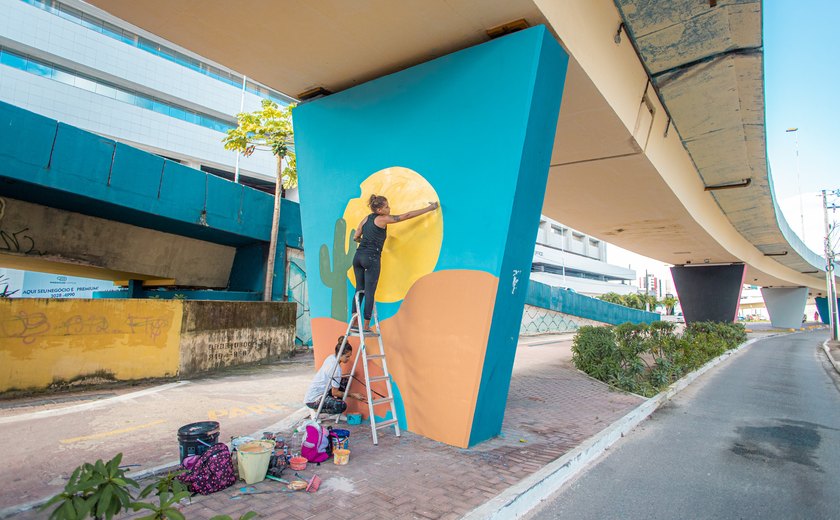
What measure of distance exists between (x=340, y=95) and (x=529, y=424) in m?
5.65

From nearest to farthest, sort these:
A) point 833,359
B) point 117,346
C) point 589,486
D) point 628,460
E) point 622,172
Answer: point 589,486 → point 628,460 → point 117,346 → point 622,172 → point 833,359

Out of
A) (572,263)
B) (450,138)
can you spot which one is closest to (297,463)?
(450,138)

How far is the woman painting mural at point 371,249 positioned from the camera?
568 cm

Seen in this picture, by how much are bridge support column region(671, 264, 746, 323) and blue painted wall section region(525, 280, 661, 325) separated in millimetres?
3857

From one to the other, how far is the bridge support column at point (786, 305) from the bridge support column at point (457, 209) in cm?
5205

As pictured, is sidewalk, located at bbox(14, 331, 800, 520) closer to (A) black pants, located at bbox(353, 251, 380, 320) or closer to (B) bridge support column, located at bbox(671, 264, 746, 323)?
(A) black pants, located at bbox(353, 251, 380, 320)

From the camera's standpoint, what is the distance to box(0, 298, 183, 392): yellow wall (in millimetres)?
7359

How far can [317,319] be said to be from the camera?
6922mm

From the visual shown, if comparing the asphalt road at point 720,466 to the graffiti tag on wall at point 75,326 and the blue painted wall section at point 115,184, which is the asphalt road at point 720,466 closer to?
the graffiti tag on wall at point 75,326

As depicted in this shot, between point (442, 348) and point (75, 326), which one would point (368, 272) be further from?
point (75, 326)

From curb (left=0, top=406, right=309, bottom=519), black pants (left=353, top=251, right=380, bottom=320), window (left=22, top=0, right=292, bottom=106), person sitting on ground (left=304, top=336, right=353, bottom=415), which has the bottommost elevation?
curb (left=0, top=406, right=309, bottom=519)

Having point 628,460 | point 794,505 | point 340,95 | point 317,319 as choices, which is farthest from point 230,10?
point 794,505

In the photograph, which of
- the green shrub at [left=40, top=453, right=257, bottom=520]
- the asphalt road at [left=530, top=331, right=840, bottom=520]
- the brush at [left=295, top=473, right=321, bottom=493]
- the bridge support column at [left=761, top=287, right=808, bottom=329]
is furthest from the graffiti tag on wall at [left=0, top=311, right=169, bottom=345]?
the bridge support column at [left=761, top=287, right=808, bottom=329]

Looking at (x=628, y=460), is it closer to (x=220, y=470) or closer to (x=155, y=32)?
(x=220, y=470)
